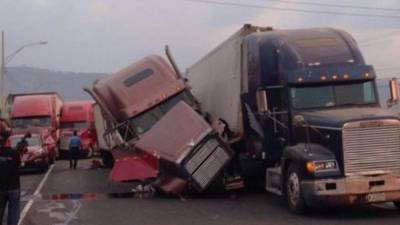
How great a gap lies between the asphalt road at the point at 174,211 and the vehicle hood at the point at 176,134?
114 cm

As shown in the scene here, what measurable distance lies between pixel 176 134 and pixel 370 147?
5591 millimetres

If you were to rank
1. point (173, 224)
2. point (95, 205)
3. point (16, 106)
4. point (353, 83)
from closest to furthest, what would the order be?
point (173, 224), point (353, 83), point (95, 205), point (16, 106)

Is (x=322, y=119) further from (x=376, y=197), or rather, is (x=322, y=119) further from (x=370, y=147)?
(x=376, y=197)

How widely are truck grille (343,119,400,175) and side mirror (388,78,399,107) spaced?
169cm

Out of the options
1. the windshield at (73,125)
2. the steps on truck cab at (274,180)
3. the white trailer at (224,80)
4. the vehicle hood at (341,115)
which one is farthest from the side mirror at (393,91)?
the windshield at (73,125)

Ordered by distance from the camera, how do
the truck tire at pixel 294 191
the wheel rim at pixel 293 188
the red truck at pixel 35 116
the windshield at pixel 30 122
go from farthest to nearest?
1. the windshield at pixel 30 122
2. the red truck at pixel 35 116
3. the wheel rim at pixel 293 188
4. the truck tire at pixel 294 191

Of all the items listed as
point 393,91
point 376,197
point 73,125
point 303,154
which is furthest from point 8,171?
point 73,125

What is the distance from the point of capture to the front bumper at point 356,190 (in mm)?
12547

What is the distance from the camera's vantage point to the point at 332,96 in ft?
46.9

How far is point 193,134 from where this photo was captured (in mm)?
16781

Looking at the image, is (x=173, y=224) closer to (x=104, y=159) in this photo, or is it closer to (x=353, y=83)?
(x=353, y=83)

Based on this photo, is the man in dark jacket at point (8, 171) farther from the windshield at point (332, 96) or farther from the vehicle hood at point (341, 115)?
the windshield at point (332, 96)

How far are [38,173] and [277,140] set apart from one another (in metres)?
15.8

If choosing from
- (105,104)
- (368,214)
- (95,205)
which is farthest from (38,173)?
(368,214)
